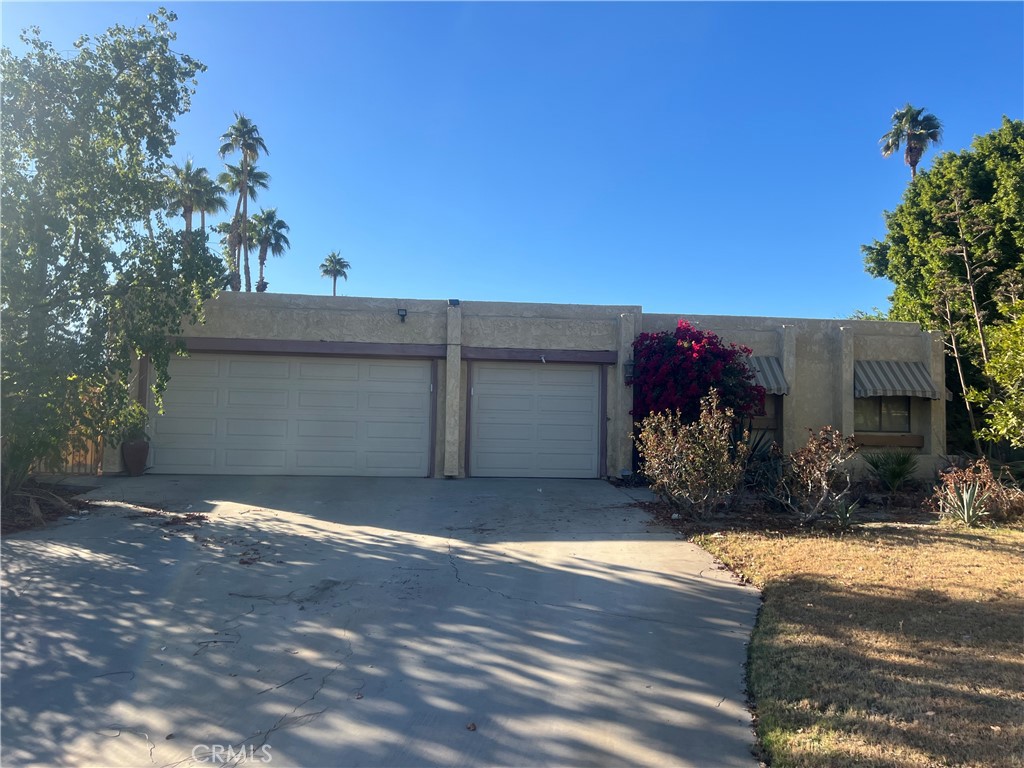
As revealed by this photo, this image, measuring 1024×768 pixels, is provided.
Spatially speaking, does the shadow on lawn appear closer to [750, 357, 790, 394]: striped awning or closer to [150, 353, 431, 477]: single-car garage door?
[750, 357, 790, 394]: striped awning

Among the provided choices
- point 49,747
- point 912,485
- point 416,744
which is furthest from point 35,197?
point 912,485

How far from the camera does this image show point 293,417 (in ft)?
41.8

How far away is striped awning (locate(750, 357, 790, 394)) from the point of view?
13.2 meters

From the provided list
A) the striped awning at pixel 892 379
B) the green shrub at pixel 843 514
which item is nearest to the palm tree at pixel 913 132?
the striped awning at pixel 892 379

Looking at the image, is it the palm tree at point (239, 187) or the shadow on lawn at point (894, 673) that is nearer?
the shadow on lawn at point (894, 673)

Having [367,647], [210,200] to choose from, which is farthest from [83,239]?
[210,200]

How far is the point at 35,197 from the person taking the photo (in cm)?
809

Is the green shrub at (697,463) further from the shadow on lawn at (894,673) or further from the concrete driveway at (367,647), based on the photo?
the shadow on lawn at (894,673)

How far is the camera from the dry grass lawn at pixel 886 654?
328cm

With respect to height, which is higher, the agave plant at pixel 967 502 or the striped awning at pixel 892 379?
the striped awning at pixel 892 379

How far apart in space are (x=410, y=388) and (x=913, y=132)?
986 inches

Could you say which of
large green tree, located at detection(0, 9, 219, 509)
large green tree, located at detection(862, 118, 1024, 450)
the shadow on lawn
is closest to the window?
large green tree, located at detection(862, 118, 1024, 450)

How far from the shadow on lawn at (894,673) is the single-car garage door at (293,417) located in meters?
8.55

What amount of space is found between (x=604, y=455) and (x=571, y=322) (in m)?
2.73
